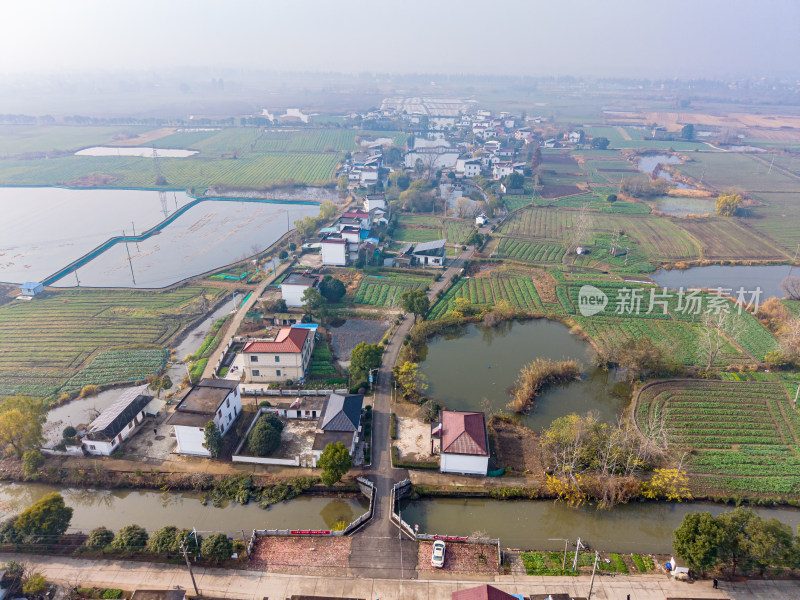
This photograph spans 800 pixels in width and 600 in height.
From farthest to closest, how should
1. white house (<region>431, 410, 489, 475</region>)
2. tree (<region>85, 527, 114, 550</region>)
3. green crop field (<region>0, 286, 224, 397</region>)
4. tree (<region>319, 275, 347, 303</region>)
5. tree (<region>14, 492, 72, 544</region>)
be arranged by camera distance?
tree (<region>319, 275, 347, 303</region>)
green crop field (<region>0, 286, 224, 397</region>)
white house (<region>431, 410, 489, 475</region>)
tree (<region>85, 527, 114, 550</region>)
tree (<region>14, 492, 72, 544</region>)

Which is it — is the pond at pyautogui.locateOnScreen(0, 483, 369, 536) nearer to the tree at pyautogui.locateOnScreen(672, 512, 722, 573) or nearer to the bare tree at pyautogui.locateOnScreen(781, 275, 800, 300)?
the tree at pyautogui.locateOnScreen(672, 512, 722, 573)

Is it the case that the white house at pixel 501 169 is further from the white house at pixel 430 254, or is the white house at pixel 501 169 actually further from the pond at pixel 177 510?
the pond at pixel 177 510

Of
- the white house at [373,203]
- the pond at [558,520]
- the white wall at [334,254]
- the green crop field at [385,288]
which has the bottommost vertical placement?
the pond at [558,520]

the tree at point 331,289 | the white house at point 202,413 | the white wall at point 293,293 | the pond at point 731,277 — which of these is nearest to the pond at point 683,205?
the pond at point 731,277

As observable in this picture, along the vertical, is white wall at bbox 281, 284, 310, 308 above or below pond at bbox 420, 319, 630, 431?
above

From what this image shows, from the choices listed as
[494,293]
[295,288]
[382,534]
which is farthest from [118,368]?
[494,293]

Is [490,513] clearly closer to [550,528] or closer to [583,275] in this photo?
[550,528]

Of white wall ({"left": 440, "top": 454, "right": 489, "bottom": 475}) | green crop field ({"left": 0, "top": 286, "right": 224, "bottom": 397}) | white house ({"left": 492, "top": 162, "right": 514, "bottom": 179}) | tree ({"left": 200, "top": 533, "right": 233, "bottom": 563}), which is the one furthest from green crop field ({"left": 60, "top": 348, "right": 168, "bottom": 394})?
white house ({"left": 492, "top": 162, "right": 514, "bottom": 179})
